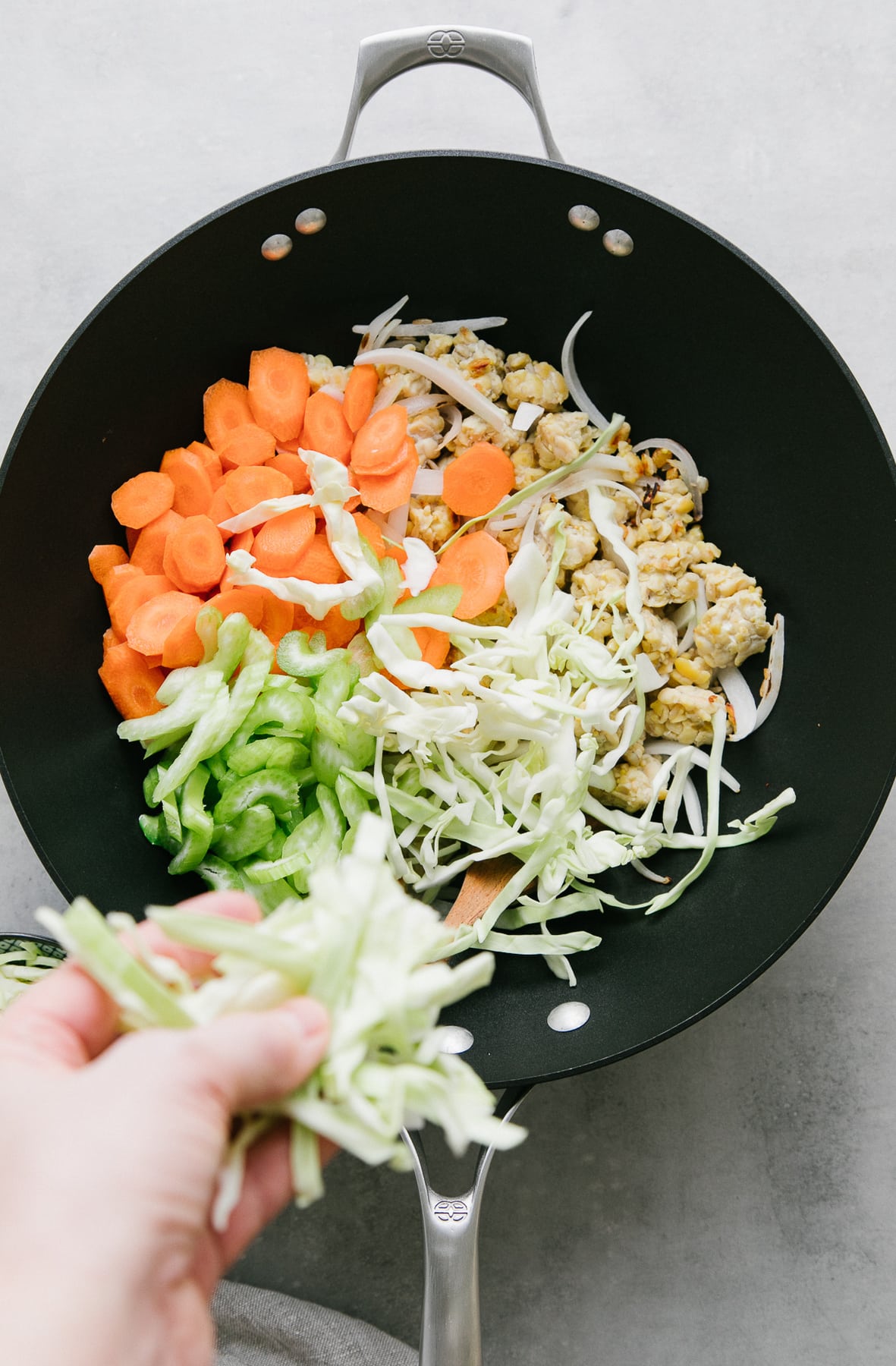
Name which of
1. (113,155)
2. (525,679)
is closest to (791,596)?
(525,679)

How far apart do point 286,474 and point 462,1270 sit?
1.33m

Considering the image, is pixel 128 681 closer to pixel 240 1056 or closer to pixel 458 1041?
pixel 458 1041

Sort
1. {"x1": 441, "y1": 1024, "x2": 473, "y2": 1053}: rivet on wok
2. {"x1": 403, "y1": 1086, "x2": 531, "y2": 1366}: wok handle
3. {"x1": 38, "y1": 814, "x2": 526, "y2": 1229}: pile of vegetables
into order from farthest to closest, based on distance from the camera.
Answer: {"x1": 441, "y1": 1024, "x2": 473, "y2": 1053}: rivet on wok < {"x1": 403, "y1": 1086, "x2": 531, "y2": 1366}: wok handle < {"x1": 38, "y1": 814, "x2": 526, "y2": 1229}: pile of vegetables

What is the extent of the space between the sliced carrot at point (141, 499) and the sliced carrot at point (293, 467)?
186 mm

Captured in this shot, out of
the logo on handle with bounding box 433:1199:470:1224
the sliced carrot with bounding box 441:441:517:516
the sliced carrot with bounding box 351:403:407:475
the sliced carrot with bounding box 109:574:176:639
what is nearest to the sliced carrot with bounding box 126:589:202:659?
the sliced carrot with bounding box 109:574:176:639

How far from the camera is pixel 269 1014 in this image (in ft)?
2.99

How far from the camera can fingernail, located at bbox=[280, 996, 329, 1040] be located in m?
0.94

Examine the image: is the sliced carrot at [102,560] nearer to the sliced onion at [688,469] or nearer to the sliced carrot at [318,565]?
the sliced carrot at [318,565]

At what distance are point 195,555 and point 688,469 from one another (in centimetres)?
89

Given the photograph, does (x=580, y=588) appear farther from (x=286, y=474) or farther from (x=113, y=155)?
(x=113, y=155)

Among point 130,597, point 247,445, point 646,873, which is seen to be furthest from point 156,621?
point 646,873

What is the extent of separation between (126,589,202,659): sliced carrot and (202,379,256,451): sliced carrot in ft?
0.99

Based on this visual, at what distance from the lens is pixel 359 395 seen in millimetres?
1812

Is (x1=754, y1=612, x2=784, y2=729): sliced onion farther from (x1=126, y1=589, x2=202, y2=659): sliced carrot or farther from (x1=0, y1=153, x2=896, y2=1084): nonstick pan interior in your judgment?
(x1=126, y1=589, x2=202, y2=659): sliced carrot
